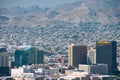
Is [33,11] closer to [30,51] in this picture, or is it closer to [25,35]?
[25,35]

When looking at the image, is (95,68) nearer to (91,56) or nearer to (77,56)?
(77,56)

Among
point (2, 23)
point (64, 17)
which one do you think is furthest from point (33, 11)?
point (2, 23)

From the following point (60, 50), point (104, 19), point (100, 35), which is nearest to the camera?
point (60, 50)

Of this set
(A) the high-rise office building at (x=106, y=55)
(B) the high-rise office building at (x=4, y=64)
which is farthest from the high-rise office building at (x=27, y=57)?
(A) the high-rise office building at (x=106, y=55)

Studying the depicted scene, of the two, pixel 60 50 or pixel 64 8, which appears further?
pixel 64 8

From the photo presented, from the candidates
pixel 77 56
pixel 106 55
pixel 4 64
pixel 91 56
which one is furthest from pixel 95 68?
pixel 4 64

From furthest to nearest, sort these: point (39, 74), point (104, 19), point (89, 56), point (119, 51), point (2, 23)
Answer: point (104, 19)
point (2, 23)
point (119, 51)
point (89, 56)
point (39, 74)
